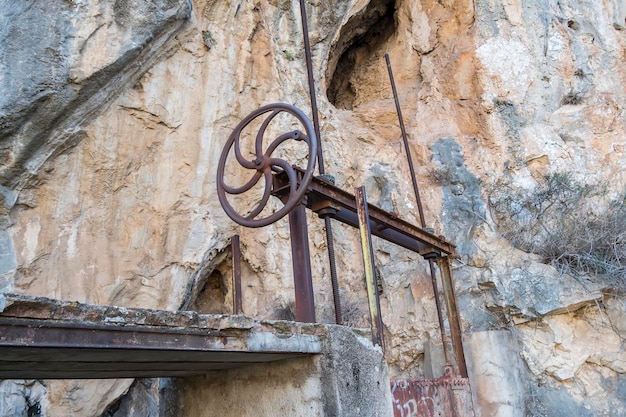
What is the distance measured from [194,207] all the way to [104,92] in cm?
162

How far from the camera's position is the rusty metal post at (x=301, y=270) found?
3166 mm

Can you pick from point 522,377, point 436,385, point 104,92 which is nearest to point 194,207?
point 104,92

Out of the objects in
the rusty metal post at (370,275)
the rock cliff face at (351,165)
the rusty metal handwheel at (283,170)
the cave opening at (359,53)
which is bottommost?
the rusty metal post at (370,275)

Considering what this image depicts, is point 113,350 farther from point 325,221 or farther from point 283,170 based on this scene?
point 325,221

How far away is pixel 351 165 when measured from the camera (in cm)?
816

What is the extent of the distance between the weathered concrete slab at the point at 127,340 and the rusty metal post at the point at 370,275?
539 millimetres

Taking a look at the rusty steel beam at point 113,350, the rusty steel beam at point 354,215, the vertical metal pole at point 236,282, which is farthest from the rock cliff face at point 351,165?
the rusty steel beam at point 113,350

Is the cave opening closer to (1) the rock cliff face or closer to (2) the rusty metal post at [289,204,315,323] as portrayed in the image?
(1) the rock cliff face

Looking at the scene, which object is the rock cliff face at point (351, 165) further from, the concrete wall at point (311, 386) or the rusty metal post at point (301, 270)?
the rusty metal post at point (301, 270)

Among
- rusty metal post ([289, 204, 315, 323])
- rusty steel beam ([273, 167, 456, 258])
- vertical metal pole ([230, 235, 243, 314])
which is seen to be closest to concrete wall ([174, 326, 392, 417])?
rusty metal post ([289, 204, 315, 323])

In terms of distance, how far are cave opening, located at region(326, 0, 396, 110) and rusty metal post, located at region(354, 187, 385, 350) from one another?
629cm

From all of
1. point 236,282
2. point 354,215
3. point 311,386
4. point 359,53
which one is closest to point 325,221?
point 354,215

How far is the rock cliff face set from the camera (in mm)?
5430

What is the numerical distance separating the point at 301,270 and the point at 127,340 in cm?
143
